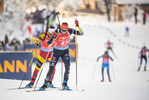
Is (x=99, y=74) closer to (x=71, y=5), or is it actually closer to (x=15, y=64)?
(x=15, y=64)

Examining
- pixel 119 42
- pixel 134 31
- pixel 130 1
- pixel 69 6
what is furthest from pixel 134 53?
pixel 130 1

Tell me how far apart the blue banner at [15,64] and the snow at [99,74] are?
95cm

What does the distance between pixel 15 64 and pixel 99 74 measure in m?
5.44

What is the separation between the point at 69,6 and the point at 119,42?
25431 millimetres

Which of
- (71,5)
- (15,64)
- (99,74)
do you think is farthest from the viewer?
(71,5)

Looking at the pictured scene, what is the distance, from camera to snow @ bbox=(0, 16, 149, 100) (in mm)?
7610

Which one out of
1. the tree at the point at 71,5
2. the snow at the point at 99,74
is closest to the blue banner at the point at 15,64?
the snow at the point at 99,74

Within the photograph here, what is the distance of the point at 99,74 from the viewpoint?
1623 cm

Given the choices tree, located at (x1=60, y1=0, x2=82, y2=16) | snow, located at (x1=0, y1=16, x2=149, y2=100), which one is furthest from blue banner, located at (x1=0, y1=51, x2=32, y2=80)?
tree, located at (x1=60, y1=0, x2=82, y2=16)

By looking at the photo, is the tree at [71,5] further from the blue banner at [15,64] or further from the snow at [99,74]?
the blue banner at [15,64]

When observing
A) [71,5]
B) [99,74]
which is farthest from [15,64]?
[71,5]

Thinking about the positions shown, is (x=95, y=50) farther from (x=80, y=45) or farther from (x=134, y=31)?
(x=134, y=31)

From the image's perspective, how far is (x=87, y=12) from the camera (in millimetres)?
66750

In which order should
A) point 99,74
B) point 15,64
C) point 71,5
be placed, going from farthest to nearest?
point 71,5 < point 99,74 < point 15,64
